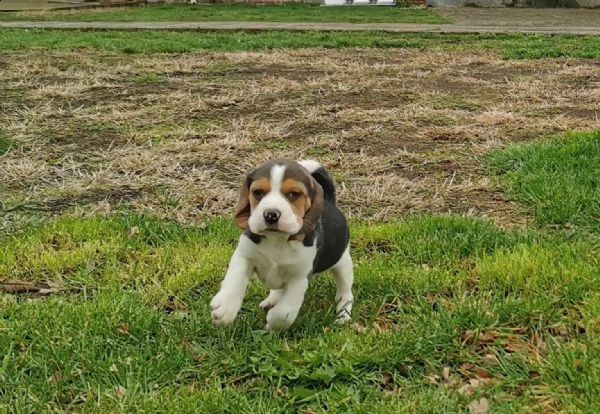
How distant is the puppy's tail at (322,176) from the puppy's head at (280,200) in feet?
0.69

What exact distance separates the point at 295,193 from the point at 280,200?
0.07m

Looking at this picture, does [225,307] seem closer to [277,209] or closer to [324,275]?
[277,209]

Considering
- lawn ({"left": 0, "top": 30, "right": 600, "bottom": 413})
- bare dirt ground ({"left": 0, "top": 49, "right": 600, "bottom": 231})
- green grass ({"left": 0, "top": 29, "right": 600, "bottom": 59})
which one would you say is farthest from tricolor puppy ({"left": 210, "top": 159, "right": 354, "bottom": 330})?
green grass ({"left": 0, "top": 29, "right": 600, "bottom": 59})

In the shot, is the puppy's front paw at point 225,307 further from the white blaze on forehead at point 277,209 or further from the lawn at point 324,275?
the white blaze on forehead at point 277,209

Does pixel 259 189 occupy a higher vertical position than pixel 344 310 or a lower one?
higher

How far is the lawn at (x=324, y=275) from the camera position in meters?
2.58

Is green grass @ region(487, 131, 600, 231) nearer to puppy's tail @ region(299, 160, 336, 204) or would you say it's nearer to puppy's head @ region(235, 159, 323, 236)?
puppy's tail @ region(299, 160, 336, 204)

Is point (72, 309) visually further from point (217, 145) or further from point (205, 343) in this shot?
point (217, 145)

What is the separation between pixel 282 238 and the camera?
8.82ft

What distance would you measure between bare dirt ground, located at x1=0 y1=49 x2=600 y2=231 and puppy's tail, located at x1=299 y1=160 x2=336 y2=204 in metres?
1.35

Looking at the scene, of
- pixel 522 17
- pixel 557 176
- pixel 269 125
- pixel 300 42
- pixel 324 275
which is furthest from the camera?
pixel 522 17

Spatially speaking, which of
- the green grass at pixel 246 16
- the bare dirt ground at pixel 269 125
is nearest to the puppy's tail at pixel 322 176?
the bare dirt ground at pixel 269 125

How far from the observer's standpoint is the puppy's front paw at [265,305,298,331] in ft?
9.19

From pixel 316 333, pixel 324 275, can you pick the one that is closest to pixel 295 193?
pixel 316 333
